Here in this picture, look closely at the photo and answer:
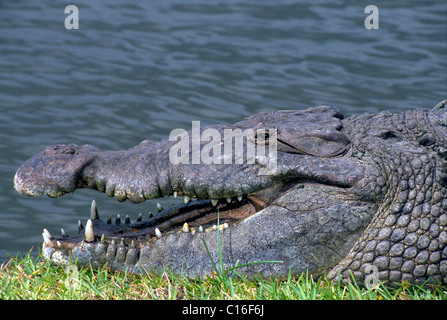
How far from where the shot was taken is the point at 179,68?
969cm

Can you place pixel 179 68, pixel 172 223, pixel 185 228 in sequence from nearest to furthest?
1. pixel 185 228
2. pixel 172 223
3. pixel 179 68

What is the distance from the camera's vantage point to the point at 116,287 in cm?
362

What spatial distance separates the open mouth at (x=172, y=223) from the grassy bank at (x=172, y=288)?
0.18 meters

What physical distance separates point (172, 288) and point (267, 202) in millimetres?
735

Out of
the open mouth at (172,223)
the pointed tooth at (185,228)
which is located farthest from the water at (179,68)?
the pointed tooth at (185,228)

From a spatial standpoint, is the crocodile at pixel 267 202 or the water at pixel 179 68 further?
the water at pixel 179 68

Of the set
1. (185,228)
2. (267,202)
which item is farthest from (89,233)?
(267,202)

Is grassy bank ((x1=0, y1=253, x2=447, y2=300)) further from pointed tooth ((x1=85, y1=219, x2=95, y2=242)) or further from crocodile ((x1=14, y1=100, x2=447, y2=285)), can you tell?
pointed tooth ((x1=85, y1=219, x2=95, y2=242))

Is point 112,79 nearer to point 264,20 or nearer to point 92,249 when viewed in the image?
point 264,20

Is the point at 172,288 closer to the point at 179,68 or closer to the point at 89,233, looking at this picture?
the point at 89,233

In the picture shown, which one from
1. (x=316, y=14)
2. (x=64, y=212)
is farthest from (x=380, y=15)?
(x=64, y=212)

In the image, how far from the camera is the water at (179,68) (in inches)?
314

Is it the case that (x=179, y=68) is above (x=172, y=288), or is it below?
above

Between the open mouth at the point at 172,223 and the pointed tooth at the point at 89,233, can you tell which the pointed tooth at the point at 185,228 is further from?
the pointed tooth at the point at 89,233
